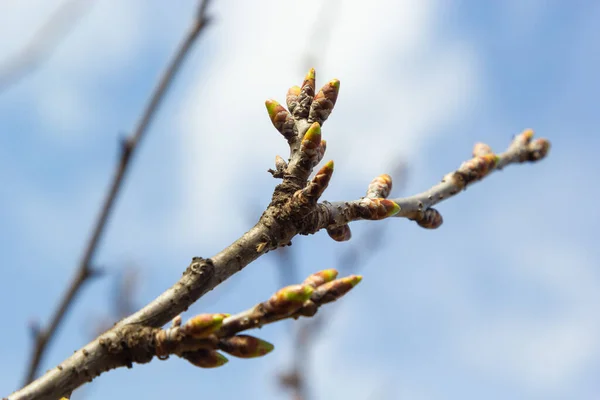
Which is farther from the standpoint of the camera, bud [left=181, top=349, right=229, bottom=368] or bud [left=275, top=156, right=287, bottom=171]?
bud [left=275, top=156, right=287, bottom=171]

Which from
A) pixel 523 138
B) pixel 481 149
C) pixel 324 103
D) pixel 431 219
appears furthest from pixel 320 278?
pixel 523 138

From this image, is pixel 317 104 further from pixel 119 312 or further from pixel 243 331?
pixel 119 312

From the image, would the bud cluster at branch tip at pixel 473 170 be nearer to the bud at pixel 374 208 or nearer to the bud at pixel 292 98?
the bud at pixel 374 208

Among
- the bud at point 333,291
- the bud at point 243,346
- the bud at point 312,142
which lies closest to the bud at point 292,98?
the bud at point 312,142

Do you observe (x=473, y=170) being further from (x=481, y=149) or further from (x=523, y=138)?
(x=523, y=138)

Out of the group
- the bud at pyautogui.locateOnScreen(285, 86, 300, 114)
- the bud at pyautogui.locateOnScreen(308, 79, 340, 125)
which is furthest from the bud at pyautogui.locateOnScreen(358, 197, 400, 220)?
the bud at pyautogui.locateOnScreen(285, 86, 300, 114)

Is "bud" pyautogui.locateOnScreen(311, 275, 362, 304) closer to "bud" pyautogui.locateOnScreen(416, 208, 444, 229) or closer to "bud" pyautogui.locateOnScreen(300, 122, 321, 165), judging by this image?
"bud" pyautogui.locateOnScreen(300, 122, 321, 165)
